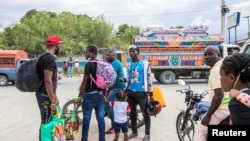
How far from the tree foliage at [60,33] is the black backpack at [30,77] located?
1606 inches

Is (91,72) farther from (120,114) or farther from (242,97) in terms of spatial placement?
(242,97)

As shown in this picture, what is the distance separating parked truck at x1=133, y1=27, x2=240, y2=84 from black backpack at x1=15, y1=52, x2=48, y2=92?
1582 cm

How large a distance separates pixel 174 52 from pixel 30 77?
54.3 feet

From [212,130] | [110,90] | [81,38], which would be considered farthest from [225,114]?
[81,38]

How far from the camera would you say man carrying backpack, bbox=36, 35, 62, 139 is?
489 centimetres

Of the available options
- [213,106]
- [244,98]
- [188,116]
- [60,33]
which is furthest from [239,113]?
[60,33]

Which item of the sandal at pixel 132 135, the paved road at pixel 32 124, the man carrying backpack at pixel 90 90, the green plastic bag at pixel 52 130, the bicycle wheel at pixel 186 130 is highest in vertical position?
the man carrying backpack at pixel 90 90

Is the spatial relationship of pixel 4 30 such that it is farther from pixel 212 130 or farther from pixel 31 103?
pixel 212 130

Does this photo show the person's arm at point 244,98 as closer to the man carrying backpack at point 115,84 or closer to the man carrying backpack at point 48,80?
the man carrying backpack at point 48,80

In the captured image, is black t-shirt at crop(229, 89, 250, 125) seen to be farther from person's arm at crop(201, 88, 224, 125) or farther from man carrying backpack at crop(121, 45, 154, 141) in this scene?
man carrying backpack at crop(121, 45, 154, 141)

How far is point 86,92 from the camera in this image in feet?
19.2

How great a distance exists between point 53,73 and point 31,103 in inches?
331

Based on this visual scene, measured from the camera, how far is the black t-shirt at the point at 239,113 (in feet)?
6.37

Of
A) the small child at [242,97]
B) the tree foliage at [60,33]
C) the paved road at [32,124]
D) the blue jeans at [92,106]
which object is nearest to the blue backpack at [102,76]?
the blue jeans at [92,106]
